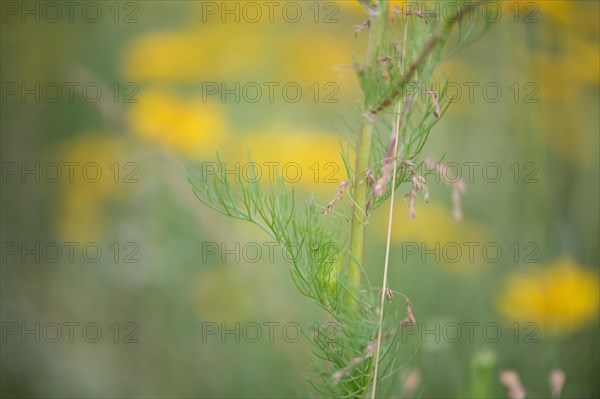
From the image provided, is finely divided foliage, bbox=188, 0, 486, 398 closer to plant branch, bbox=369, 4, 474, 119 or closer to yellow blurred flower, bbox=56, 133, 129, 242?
plant branch, bbox=369, 4, 474, 119

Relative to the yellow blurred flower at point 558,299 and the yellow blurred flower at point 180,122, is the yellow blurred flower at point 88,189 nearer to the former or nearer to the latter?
the yellow blurred flower at point 180,122

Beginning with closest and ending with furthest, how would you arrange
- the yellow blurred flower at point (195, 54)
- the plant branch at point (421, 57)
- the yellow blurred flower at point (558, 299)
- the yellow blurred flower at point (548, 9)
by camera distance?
1. the plant branch at point (421, 57)
2. the yellow blurred flower at point (548, 9)
3. the yellow blurred flower at point (558, 299)
4. the yellow blurred flower at point (195, 54)

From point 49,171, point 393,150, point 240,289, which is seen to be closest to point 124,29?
point 49,171

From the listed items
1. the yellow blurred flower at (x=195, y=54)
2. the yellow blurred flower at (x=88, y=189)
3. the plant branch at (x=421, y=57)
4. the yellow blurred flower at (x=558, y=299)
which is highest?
the yellow blurred flower at (x=195, y=54)

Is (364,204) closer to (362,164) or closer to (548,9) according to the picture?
(362,164)

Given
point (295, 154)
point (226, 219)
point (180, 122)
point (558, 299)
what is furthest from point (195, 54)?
point (558, 299)

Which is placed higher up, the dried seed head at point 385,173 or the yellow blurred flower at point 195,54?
the yellow blurred flower at point 195,54

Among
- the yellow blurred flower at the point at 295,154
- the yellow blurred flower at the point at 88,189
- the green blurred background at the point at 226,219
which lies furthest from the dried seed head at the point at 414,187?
the yellow blurred flower at the point at 88,189

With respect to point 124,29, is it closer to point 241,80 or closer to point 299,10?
point 241,80
